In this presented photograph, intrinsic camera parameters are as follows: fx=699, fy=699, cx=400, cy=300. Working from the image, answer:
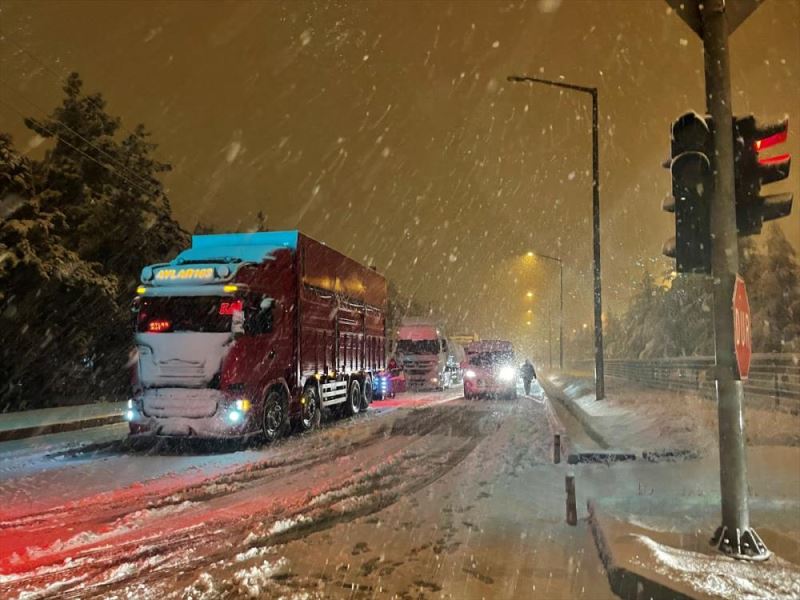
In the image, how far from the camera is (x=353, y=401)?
21172mm

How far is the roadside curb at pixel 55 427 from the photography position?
17250mm

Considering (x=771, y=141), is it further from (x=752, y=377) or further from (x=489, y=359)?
(x=489, y=359)

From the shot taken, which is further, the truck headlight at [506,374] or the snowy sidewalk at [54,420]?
the truck headlight at [506,374]

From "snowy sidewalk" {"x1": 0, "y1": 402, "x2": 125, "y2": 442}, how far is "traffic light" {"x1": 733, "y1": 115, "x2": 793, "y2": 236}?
17.1 meters

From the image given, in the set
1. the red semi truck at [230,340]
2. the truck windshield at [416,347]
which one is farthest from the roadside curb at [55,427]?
the truck windshield at [416,347]

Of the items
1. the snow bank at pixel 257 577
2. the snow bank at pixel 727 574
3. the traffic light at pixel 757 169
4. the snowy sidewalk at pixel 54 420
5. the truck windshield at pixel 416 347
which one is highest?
the traffic light at pixel 757 169

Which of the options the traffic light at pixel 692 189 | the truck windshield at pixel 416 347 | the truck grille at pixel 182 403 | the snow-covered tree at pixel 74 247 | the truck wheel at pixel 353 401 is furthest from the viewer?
the truck windshield at pixel 416 347

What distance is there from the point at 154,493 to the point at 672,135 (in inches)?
306

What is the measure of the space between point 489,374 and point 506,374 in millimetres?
820

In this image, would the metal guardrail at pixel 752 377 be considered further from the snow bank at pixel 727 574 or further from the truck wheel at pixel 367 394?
the truck wheel at pixel 367 394

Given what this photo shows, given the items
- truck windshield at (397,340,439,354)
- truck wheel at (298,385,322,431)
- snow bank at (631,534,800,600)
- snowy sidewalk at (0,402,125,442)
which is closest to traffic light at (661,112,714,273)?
snow bank at (631,534,800,600)

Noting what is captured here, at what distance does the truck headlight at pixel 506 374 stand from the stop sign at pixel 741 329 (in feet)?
76.5

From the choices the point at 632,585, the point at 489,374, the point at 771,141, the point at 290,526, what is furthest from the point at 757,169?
the point at 489,374

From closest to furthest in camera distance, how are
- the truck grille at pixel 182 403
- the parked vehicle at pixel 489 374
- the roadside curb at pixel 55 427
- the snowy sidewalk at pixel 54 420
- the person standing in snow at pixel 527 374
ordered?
the truck grille at pixel 182 403, the roadside curb at pixel 55 427, the snowy sidewalk at pixel 54 420, the parked vehicle at pixel 489 374, the person standing in snow at pixel 527 374
